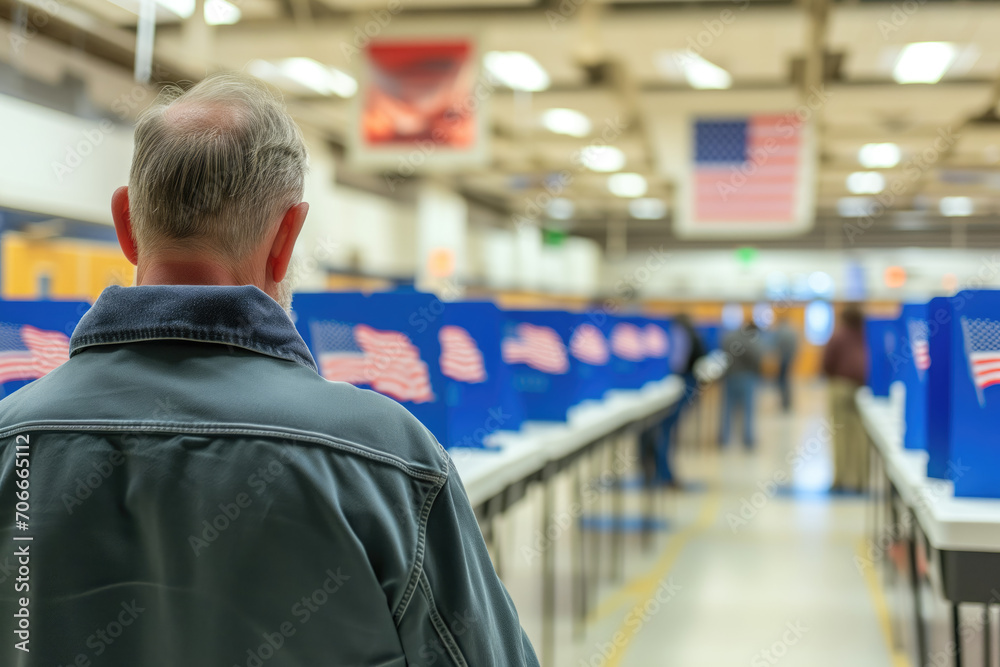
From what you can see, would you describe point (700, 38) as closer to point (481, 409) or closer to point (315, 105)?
point (315, 105)

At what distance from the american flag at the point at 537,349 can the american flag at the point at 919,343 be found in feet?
5.00

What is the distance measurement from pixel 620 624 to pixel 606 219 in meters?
21.6

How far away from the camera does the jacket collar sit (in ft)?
2.96

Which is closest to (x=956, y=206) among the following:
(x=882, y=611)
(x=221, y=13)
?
(x=221, y=13)

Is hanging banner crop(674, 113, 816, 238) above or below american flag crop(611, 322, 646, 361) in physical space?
above

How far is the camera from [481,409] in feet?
10.9

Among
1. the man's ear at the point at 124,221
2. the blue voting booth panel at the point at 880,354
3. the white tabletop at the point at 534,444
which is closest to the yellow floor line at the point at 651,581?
the white tabletop at the point at 534,444

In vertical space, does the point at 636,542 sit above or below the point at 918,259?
below

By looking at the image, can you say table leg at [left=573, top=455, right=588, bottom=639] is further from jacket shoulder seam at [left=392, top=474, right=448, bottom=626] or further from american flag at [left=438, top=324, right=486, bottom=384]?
jacket shoulder seam at [left=392, top=474, right=448, bottom=626]

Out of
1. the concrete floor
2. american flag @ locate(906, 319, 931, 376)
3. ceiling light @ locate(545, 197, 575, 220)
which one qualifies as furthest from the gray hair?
ceiling light @ locate(545, 197, 575, 220)

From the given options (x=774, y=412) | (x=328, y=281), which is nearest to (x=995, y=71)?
(x=774, y=412)

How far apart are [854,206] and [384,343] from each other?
2056 cm

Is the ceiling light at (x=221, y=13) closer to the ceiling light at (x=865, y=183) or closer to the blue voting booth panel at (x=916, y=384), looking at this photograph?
the blue voting booth panel at (x=916, y=384)

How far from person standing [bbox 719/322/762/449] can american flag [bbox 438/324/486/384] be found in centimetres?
676
